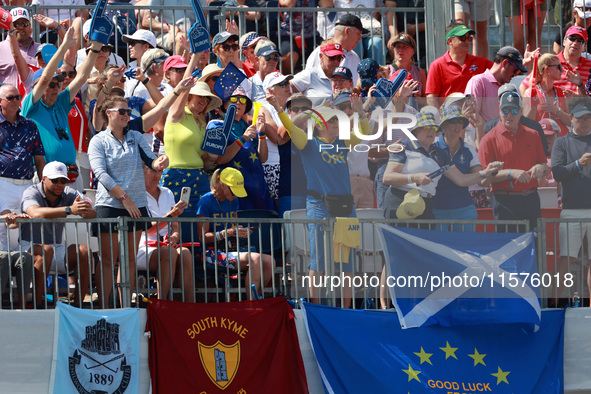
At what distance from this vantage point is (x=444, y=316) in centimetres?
984

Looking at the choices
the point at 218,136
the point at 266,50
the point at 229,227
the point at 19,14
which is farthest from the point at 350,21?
the point at 19,14

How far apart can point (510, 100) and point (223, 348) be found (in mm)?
3717

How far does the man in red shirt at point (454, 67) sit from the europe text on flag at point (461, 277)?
2880 mm

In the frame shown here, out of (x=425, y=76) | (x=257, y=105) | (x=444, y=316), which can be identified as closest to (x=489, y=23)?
(x=425, y=76)

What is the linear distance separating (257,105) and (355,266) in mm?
2614

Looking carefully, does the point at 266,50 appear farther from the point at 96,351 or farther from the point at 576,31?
the point at 96,351

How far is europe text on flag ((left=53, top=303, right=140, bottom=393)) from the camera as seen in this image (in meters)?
9.72

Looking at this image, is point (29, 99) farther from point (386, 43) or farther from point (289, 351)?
point (386, 43)

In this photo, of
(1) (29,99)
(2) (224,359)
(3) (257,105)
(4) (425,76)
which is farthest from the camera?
(4) (425,76)

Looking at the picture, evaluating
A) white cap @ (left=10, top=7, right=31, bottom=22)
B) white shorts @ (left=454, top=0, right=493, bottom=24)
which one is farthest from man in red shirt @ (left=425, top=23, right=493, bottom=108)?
white cap @ (left=10, top=7, right=31, bottom=22)

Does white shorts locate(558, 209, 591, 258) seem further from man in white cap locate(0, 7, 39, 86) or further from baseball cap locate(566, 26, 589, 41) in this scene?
man in white cap locate(0, 7, 39, 86)

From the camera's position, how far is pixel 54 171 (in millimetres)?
10031

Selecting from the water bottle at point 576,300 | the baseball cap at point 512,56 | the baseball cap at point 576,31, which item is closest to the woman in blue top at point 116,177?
the water bottle at point 576,300

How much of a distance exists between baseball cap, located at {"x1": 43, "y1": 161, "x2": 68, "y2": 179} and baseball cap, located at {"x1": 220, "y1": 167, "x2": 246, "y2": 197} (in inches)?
57.3
